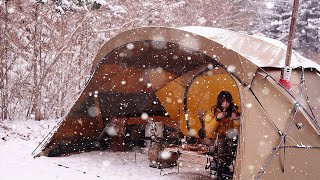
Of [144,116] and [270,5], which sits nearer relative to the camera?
[144,116]

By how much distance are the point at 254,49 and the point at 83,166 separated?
340 centimetres

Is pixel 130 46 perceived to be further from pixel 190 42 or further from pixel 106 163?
pixel 106 163

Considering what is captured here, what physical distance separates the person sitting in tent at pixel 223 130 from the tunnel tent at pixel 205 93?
1.08 ft

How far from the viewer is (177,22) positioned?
16.7m

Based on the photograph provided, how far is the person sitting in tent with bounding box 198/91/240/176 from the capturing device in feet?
21.3

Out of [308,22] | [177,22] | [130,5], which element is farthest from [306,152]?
[308,22]

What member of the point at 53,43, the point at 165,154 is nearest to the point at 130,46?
the point at 165,154

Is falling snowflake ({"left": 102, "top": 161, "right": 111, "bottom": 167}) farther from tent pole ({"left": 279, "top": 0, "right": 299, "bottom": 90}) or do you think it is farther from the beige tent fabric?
tent pole ({"left": 279, "top": 0, "right": 299, "bottom": 90})

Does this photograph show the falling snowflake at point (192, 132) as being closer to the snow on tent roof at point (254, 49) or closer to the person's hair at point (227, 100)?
the person's hair at point (227, 100)

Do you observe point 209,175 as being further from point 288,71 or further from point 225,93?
point 288,71

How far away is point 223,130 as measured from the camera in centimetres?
689

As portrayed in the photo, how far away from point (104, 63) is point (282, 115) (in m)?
3.32

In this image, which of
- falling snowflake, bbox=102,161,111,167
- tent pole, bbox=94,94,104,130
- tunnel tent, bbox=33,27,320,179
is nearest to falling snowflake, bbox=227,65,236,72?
tunnel tent, bbox=33,27,320,179

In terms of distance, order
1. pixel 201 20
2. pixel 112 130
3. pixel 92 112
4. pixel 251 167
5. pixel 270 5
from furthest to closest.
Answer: pixel 270 5 < pixel 201 20 < pixel 112 130 < pixel 92 112 < pixel 251 167
